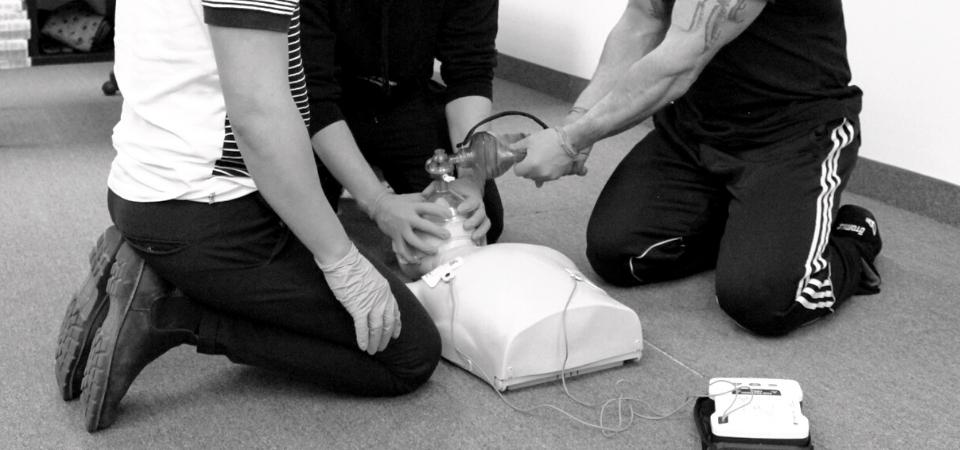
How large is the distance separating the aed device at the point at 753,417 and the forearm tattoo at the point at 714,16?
2.15 ft

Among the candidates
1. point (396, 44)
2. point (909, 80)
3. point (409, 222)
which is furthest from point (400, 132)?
point (909, 80)

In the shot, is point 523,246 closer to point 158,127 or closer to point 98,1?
point 158,127

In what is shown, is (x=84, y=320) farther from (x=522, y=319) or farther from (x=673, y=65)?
(x=673, y=65)

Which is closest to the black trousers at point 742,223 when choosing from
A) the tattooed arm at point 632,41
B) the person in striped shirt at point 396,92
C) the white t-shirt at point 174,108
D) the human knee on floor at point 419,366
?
the tattooed arm at point 632,41

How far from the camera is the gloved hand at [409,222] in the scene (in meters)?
1.84

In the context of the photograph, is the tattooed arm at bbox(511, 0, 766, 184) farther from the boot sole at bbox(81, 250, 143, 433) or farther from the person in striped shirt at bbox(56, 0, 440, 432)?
the boot sole at bbox(81, 250, 143, 433)

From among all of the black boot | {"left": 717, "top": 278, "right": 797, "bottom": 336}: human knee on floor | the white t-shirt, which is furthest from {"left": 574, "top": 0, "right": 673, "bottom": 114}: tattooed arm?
the black boot

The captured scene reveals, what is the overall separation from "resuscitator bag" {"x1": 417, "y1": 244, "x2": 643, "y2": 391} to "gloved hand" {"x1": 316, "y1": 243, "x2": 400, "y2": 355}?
0.18m

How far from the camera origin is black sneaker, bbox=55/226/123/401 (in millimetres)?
1507

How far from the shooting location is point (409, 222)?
185 cm

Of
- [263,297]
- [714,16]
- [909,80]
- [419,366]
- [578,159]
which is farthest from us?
[909,80]

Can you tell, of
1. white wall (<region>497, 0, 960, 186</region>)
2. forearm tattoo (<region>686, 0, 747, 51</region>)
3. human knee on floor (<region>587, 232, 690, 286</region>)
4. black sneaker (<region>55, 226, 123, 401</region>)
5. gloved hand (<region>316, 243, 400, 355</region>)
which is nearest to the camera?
gloved hand (<region>316, 243, 400, 355</region>)

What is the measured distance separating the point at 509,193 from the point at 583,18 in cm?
132

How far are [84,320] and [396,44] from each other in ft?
3.00
